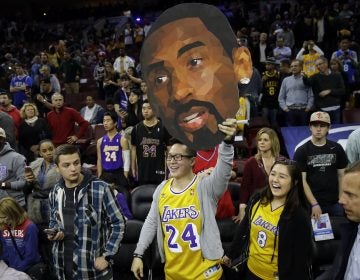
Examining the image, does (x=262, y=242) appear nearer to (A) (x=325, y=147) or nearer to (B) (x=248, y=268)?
(B) (x=248, y=268)

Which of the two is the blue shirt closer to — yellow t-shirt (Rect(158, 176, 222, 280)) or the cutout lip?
yellow t-shirt (Rect(158, 176, 222, 280))

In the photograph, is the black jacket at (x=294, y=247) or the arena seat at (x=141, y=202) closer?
the black jacket at (x=294, y=247)

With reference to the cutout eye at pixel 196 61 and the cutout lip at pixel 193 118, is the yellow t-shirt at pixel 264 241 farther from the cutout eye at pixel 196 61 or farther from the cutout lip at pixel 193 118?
the cutout eye at pixel 196 61

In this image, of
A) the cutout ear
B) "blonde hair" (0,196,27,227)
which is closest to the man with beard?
the cutout ear

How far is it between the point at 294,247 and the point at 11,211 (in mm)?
2359

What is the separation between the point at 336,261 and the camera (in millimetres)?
2338

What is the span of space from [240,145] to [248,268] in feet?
13.6

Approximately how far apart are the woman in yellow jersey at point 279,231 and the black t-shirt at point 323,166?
144 cm

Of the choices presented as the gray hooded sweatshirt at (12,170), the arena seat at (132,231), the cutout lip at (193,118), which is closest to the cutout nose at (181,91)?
the cutout lip at (193,118)

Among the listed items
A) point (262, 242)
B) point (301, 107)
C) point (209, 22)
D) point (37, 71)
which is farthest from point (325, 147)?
point (37, 71)

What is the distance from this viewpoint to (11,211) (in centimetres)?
414

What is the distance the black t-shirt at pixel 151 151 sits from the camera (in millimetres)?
5805

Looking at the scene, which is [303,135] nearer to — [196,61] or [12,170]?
[12,170]

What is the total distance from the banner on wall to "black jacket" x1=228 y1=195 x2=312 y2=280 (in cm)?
A: 373
